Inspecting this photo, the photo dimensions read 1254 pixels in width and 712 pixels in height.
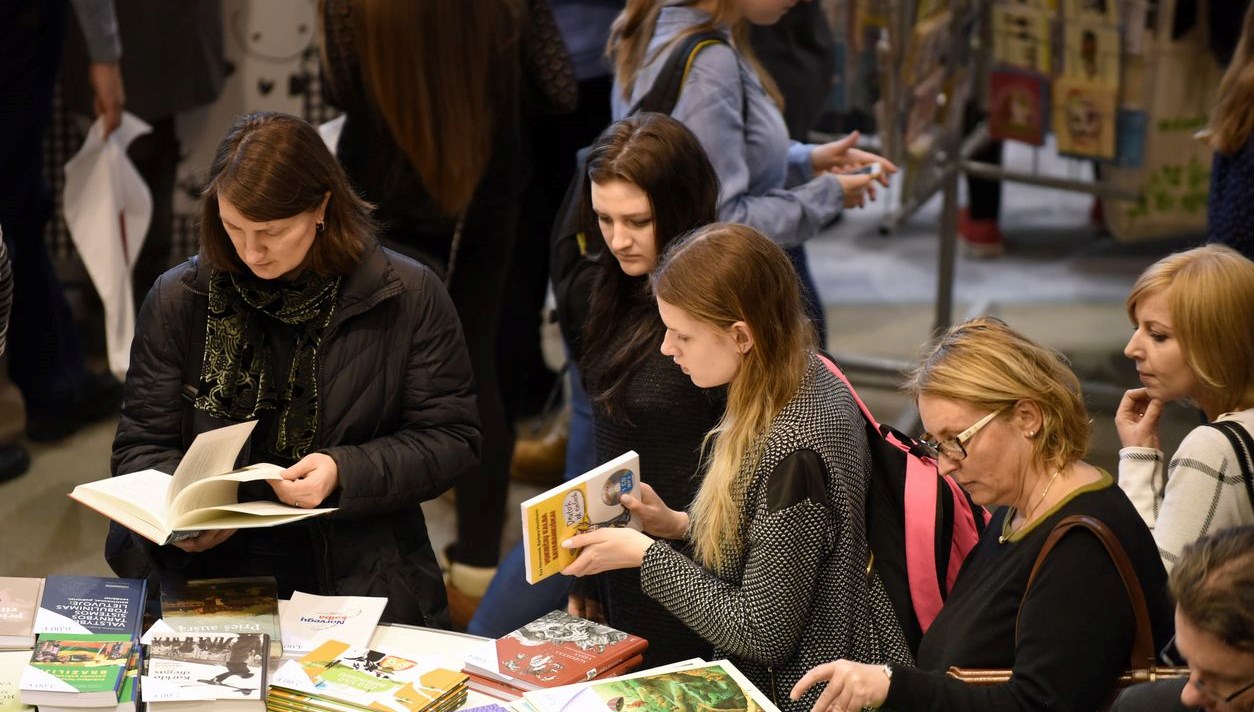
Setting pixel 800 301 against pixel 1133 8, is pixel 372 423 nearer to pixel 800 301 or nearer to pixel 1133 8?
pixel 800 301

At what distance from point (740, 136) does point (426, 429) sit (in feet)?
3.41

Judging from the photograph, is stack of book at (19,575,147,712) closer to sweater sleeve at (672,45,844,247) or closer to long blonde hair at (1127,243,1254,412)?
sweater sleeve at (672,45,844,247)

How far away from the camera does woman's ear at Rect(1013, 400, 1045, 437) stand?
2195 millimetres

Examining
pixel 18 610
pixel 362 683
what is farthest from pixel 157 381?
pixel 362 683

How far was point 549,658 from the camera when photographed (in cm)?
238

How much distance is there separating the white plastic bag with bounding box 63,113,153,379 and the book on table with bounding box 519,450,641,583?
2964mm

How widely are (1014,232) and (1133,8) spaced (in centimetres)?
292

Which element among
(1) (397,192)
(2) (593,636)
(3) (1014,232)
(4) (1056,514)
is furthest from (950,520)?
(3) (1014,232)

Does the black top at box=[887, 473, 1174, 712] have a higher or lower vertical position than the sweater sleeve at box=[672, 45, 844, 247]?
lower

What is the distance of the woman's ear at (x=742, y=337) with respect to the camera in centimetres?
237

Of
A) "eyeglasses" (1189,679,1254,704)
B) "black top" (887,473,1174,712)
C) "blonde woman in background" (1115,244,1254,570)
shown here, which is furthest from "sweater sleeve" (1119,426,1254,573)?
"eyeglasses" (1189,679,1254,704)

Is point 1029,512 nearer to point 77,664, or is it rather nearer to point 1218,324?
point 1218,324

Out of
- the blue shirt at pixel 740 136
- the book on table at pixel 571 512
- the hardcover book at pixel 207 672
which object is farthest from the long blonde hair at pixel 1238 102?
the hardcover book at pixel 207 672

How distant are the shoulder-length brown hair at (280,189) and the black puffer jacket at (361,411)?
0.06 m
